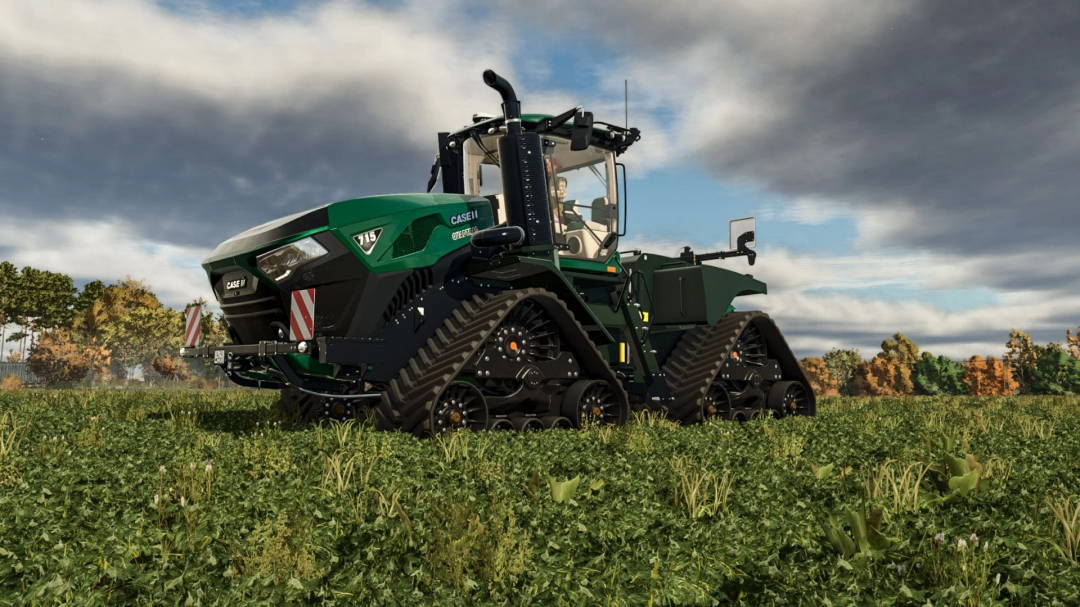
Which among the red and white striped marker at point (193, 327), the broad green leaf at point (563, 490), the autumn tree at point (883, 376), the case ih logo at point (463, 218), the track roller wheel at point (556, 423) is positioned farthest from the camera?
the autumn tree at point (883, 376)

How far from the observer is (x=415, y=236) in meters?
7.90

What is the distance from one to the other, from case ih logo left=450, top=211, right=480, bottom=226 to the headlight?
1.54 m

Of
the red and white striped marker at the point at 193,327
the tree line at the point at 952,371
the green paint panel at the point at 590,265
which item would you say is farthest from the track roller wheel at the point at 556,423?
the tree line at the point at 952,371

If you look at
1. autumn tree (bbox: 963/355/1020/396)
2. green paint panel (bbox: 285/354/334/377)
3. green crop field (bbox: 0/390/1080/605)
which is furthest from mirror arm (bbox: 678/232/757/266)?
autumn tree (bbox: 963/355/1020/396)

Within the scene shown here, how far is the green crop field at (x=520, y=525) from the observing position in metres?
3.00

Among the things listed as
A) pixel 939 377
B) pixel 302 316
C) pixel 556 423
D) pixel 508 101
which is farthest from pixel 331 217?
pixel 939 377

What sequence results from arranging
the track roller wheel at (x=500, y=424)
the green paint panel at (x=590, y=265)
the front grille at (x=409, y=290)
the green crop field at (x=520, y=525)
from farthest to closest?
the green paint panel at (x=590, y=265) → the track roller wheel at (x=500, y=424) → the front grille at (x=409, y=290) → the green crop field at (x=520, y=525)

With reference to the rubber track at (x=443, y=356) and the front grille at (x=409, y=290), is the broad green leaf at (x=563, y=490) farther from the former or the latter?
the front grille at (x=409, y=290)

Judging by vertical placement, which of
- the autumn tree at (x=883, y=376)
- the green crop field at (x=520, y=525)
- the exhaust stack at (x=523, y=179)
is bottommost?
the autumn tree at (x=883, y=376)

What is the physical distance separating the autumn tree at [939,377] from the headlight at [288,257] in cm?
6327

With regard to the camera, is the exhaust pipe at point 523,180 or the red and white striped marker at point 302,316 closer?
the red and white striped marker at point 302,316

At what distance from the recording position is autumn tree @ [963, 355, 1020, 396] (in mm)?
57656

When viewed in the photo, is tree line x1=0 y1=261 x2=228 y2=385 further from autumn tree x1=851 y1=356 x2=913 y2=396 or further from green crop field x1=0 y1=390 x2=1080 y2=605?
autumn tree x1=851 y1=356 x2=913 y2=396

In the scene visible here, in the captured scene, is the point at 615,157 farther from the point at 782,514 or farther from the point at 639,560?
the point at 639,560
